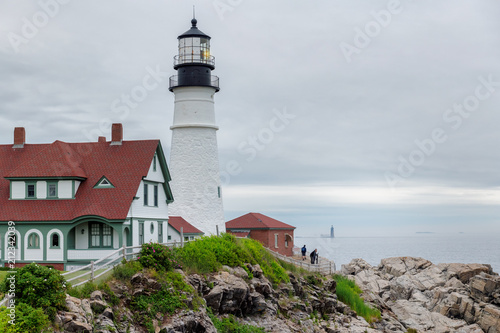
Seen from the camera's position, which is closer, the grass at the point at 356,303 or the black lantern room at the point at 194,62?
the grass at the point at 356,303

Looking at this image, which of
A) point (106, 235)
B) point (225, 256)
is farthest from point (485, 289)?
point (106, 235)

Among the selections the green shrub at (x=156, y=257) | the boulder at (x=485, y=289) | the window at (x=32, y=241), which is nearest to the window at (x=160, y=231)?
the window at (x=32, y=241)

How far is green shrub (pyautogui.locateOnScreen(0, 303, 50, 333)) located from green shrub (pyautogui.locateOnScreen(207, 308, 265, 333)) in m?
8.95

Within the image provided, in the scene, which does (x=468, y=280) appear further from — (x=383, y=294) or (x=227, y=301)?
(x=227, y=301)

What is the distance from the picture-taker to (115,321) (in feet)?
63.0

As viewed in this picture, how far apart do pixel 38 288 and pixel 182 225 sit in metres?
23.0

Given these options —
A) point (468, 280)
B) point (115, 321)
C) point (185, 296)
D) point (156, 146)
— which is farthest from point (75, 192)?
point (468, 280)

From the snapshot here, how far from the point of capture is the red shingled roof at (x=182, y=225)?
38781mm

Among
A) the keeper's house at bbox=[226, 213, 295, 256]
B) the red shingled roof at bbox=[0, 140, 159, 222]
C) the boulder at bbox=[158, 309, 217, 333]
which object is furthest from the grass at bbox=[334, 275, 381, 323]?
the boulder at bbox=[158, 309, 217, 333]

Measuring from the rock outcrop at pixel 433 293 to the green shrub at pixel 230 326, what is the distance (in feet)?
49.9

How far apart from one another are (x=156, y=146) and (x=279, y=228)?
759 inches

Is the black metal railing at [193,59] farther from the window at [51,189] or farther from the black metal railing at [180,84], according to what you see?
the window at [51,189]

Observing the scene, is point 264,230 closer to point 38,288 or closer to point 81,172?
point 81,172

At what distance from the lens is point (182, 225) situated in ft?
129
